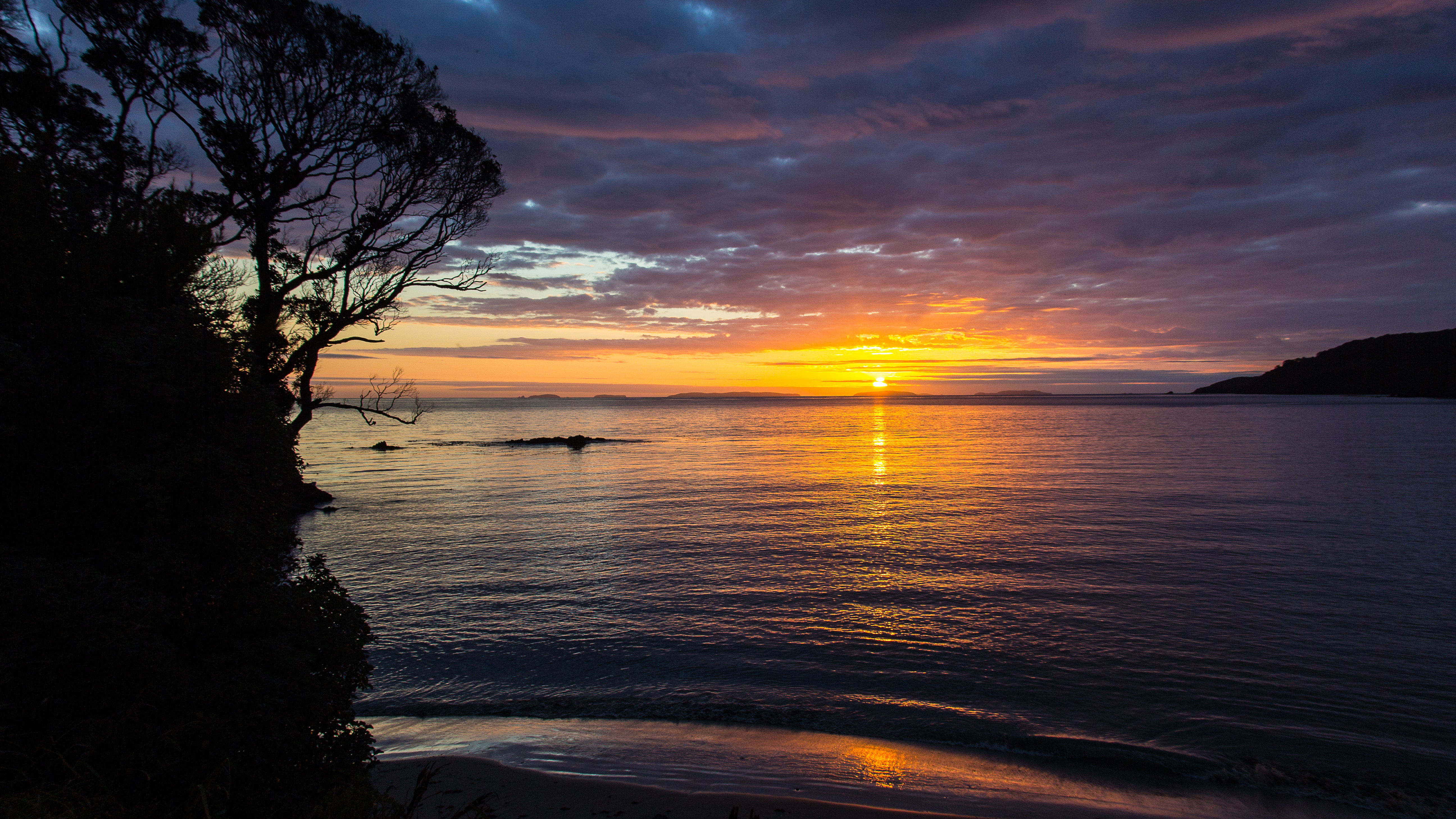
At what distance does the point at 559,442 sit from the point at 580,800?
56929 mm

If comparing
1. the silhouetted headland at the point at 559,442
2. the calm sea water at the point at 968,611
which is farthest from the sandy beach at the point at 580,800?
the silhouetted headland at the point at 559,442

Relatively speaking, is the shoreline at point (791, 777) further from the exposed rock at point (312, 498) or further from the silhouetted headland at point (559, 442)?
the silhouetted headland at point (559, 442)

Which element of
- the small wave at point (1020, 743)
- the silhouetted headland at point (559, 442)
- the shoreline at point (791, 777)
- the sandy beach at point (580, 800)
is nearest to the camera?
the sandy beach at point (580, 800)

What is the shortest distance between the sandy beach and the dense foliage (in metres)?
1.23

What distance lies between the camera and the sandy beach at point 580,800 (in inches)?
227

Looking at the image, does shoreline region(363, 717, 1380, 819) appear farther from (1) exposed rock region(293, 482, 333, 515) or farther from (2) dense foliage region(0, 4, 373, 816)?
(1) exposed rock region(293, 482, 333, 515)

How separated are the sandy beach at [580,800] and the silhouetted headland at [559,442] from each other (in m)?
50.1

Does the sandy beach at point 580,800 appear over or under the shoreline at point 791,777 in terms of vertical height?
over

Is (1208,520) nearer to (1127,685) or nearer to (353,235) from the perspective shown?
(1127,685)

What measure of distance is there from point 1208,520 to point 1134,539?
4783 mm

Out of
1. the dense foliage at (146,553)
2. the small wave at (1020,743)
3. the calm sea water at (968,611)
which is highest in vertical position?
the dense foliage at (146,553)

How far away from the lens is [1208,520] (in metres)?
20.5

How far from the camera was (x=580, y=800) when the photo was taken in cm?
606

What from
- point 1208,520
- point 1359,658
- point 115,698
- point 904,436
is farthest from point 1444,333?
point 115,698
